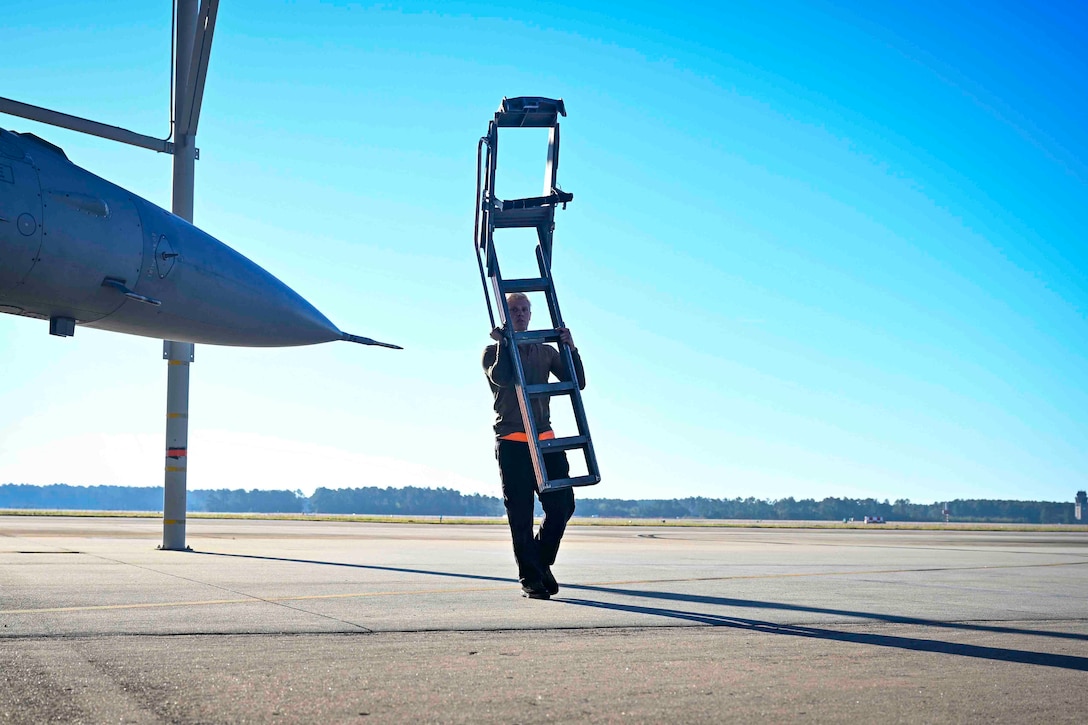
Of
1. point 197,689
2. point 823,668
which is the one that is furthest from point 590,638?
point 197,689

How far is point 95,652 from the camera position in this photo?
458 centimetres

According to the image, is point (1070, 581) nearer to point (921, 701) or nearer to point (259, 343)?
point (921, 701)

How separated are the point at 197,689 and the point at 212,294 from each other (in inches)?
188

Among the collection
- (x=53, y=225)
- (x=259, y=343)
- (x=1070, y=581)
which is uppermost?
(x=53, y=225)

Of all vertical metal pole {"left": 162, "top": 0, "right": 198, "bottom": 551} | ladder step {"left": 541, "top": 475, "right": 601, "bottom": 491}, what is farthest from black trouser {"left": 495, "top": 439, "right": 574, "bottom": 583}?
vertical metal pole {"left": 162, "top": 0, "right": 198, "bottom": 551}

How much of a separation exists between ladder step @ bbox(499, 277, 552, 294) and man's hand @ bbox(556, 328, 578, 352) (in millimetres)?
452

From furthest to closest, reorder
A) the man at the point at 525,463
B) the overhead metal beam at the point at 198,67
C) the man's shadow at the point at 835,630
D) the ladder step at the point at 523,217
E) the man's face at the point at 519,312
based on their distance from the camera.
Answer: the overhead metal beam at the point at 198,67, the ladder step at the point at 523,217, the man's face at the point at 519,312, the man at the point at 525,463, the man's shadow at the point at 835,630

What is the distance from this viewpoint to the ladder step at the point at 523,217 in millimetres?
8422

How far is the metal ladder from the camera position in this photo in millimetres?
7680

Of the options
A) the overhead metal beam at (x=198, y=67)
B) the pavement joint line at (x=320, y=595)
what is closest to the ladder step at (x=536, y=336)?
the pavement joint line at (x=320, y=595)

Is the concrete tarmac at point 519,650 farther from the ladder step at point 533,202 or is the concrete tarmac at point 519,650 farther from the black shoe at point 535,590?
the ladder step at point 533,202

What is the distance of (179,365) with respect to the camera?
15.6 m

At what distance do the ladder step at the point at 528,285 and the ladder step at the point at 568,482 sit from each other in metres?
1.70

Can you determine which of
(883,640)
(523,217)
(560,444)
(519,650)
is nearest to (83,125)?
(523,217)
